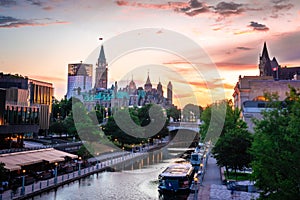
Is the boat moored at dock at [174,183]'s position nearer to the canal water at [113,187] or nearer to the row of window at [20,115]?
the canal water at [113,187]

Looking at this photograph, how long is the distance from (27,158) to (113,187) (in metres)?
11.9

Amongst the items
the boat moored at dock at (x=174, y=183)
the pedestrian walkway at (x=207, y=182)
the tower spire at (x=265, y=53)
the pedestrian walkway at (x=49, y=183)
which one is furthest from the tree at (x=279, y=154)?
the tower spire at (x=265, y=53)

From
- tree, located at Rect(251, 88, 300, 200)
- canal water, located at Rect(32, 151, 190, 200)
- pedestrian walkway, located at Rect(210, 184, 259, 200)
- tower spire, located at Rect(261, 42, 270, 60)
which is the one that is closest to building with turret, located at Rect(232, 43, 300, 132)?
tower spire, located at Rect(261, 42, 270, 60)

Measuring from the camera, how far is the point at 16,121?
67.9 m

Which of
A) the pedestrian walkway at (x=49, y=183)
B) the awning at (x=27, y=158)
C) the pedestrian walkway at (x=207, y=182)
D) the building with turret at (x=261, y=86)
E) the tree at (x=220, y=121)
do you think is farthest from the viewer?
the building with turret at (x=261, y=86)

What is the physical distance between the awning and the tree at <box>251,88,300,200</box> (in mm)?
29099

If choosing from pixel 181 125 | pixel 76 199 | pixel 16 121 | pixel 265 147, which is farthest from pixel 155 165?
pixel 181 125

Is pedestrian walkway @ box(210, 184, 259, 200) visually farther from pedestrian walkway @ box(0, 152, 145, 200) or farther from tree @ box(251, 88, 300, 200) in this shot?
pedestrian walkway @ box(0, 152, 145, 200)

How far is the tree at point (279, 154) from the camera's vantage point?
17906 mm

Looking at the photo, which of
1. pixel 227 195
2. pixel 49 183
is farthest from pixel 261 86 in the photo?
pixel 49 183

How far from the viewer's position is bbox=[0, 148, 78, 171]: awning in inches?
1625

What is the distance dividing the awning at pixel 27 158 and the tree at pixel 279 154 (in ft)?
95.5

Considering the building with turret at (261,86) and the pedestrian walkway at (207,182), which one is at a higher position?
the building with turret at (261,86)

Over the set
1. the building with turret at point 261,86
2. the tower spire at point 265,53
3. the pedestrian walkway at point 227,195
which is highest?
the tower spire at point 265,53
